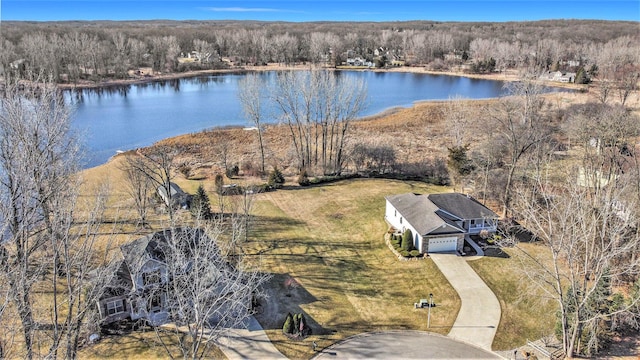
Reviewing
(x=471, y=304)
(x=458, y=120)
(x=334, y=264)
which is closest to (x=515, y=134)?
(x=458, y=120)

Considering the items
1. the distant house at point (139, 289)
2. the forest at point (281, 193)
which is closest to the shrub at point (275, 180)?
the forest at point (281, 193)

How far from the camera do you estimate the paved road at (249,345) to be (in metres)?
20.3

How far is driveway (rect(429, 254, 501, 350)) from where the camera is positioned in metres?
21.7

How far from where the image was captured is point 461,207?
105 ft

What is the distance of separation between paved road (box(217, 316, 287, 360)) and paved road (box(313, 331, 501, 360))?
87.7 inches

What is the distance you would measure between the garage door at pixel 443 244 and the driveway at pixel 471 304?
1.71ft

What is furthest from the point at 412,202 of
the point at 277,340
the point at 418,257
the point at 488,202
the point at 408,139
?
the point at 408,139

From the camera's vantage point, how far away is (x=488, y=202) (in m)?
37.1

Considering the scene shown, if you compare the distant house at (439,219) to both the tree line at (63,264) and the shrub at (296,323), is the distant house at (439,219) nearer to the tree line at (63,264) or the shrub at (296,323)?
the shrub at (296,323)

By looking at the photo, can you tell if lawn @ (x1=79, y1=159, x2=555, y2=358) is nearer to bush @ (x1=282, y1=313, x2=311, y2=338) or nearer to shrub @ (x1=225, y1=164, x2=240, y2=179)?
bush @ (x1=282, y1=313, x2=311, y2=338)

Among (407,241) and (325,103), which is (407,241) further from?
(325,103)

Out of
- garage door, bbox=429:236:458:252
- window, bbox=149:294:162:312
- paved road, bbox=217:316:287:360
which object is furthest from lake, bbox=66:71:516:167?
garage door, bbox=429:236:458:252

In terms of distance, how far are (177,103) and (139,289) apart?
212 feet

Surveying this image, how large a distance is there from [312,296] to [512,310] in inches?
421
